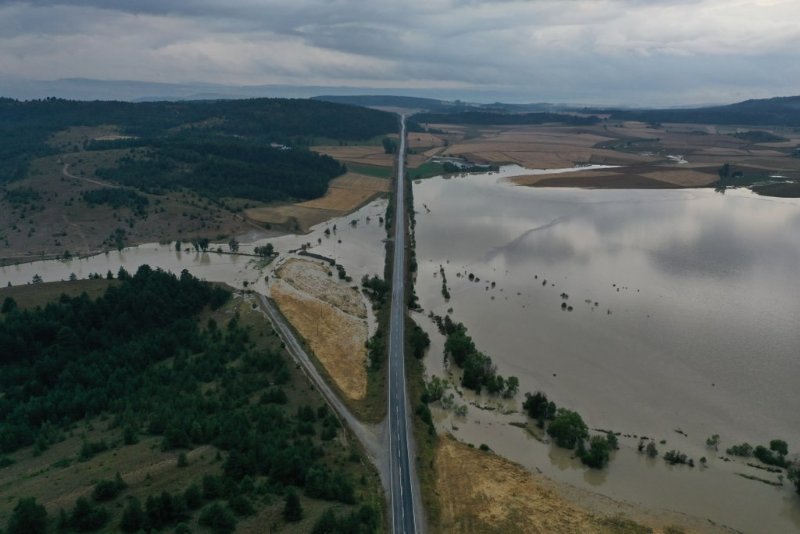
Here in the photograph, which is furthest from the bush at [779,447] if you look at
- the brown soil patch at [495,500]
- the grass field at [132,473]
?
the grass field at [132,473]

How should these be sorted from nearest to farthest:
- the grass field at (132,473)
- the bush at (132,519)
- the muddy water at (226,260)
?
the bush at (132,519) < the grass field at (132,473) < the muddy water at (226,260)

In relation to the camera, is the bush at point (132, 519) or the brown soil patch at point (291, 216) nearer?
the bush at point (132, 519)

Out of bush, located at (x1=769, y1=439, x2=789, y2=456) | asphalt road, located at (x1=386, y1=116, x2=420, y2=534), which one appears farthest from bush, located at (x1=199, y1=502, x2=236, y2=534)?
bush, located at (x1=769, y1=439, x2=789, y2=456)

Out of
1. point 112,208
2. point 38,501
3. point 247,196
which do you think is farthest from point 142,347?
point 247,196

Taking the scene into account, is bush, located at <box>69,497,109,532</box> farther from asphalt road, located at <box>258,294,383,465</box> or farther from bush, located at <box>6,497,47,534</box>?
asphalt road, located at <box>258,294,383,465</box>

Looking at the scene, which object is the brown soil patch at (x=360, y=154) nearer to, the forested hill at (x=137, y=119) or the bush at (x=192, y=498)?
the forested hill at (x=137, y=119)

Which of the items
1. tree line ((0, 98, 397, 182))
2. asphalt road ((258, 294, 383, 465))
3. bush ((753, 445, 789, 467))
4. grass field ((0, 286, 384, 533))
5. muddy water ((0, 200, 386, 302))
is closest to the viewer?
grass field ((0, 286, 384, 533))
